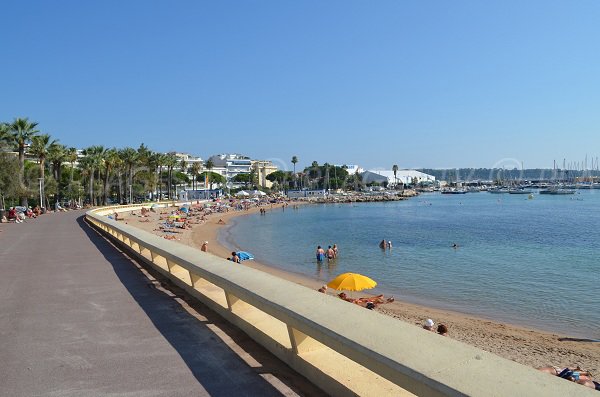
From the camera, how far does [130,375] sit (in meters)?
4.37

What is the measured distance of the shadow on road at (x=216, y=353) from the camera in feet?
13.4

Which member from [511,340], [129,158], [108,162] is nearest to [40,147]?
[108,162]

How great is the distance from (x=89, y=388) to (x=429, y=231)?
50.3 meters

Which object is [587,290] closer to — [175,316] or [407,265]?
[407,265]

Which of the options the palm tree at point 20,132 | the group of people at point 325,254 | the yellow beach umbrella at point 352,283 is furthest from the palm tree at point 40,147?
the yellow beach umbrella at point 352,283

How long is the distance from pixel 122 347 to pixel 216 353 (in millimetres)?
1052

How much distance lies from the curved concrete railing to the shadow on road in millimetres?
124

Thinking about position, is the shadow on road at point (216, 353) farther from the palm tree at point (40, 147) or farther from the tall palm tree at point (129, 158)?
the tall palm tree at point (129, 158)

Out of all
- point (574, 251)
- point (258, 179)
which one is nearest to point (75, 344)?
point (574, 251)

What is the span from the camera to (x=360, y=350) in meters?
3.37

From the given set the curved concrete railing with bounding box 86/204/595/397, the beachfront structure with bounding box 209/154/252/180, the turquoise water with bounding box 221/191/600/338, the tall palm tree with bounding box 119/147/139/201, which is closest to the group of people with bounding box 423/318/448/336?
the turquoise water with bounding box 221/191/600/338

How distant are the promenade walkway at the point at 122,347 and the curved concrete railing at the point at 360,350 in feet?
0.72

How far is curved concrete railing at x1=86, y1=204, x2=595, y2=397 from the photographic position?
9.16 ft

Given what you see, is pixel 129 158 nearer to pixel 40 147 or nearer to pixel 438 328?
pixel 40 147
